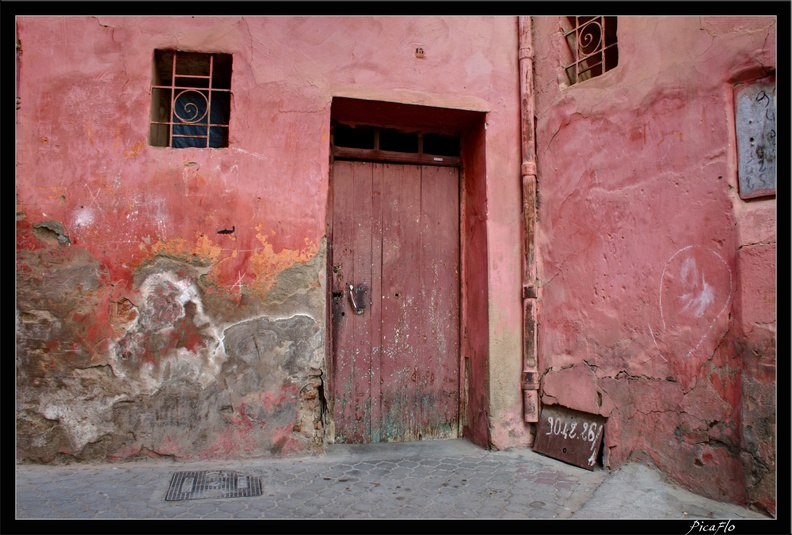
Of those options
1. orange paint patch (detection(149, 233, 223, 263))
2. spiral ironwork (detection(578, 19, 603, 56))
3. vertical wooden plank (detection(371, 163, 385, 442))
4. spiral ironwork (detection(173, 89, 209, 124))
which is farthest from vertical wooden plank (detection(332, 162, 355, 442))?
spiral ironwork (detection(578, 19, 603, 56))

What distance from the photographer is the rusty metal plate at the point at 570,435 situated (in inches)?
145

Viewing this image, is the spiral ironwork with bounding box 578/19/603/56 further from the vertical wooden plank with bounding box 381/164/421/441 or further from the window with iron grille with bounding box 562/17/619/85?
the vertical wooden plank with bounding box 381/164/421/441

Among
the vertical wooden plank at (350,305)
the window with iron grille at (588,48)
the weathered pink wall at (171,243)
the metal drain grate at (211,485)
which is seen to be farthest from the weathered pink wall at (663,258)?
the metal drain grate at (211,485)

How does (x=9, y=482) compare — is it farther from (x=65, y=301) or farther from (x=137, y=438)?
(x=65, y=301)

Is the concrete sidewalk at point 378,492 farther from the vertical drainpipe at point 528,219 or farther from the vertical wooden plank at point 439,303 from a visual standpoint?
the vertical wooden plank at point 439,303

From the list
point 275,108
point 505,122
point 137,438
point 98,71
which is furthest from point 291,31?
point 137,438

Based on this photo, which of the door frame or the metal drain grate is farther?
the door frame

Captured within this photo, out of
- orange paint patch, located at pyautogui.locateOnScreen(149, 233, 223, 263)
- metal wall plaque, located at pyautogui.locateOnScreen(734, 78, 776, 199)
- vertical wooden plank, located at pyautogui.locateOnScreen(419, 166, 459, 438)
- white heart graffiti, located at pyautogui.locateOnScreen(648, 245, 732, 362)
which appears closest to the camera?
metal wall plaque, located at pyautogui.locateOnScreen(734, 78, 776, 199)

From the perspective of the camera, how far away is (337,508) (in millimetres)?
2934

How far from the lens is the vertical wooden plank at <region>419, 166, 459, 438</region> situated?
452cm

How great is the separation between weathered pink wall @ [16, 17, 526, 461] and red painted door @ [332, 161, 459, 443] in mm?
503

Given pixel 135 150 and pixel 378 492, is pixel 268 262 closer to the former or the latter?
pixel 135 150

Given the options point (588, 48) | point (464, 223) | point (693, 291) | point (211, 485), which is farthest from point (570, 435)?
point (588, 48)

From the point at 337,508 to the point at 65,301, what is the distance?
7.58ft
